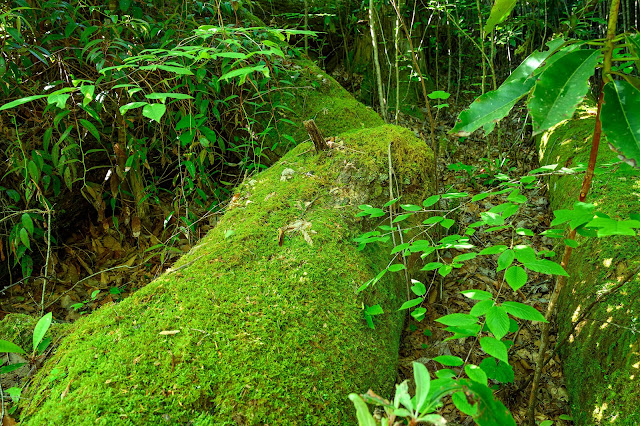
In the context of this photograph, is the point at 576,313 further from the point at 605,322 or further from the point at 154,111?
the point at 154,111

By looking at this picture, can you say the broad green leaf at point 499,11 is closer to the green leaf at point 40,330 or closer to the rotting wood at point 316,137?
the rotting wood at point 316,137

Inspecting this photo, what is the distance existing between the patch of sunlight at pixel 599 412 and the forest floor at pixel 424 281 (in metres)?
0.41

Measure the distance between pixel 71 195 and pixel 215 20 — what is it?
219 cm

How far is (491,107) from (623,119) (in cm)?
32

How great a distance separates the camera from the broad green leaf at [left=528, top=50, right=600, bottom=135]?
980 mm

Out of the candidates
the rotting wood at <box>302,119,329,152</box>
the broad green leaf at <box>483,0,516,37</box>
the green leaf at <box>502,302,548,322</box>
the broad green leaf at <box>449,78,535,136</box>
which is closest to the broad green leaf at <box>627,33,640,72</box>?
the broad green leaf at <box>449,78,535,136</box>

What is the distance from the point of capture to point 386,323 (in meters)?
2.10

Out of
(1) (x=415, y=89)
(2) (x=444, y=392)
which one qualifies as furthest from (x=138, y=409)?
(1) (x=415, y=89)

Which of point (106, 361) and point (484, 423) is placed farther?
point (106, 361)

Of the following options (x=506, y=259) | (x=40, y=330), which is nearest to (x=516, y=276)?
(x=506, y=259)

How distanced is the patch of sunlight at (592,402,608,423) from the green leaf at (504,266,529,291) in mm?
891

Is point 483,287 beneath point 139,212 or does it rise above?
beneath

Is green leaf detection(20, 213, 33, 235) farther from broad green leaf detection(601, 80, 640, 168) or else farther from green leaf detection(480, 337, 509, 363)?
broad green leaf detection(601, 80, 640, 168)

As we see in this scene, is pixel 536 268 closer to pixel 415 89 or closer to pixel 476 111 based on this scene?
pixel 476 111
